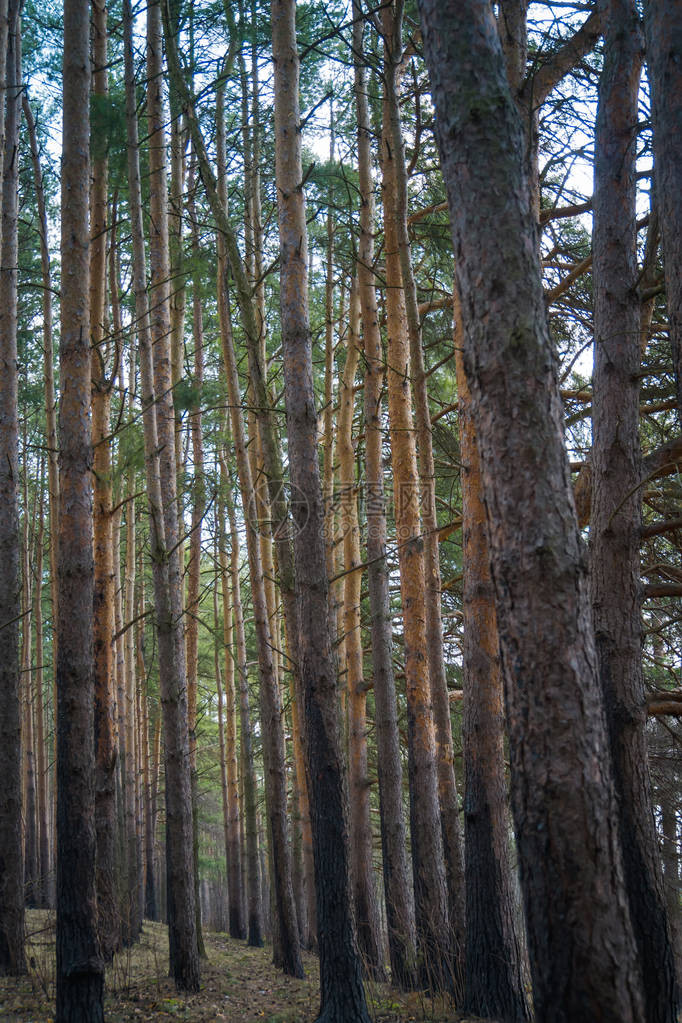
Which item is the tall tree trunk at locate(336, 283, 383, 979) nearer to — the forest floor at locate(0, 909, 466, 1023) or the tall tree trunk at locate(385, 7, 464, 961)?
the forest floor at locate(0, 909, 466, 1023)

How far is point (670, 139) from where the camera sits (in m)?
4.03

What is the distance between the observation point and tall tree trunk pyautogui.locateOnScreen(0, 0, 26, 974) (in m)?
6.80

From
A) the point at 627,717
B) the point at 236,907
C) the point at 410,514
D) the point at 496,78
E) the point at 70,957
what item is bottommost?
the point at 236,907

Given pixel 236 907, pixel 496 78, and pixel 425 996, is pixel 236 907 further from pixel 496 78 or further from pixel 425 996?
pixel 496 78

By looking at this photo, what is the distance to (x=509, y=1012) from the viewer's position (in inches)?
209

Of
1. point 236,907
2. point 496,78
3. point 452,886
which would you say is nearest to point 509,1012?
point 452,886

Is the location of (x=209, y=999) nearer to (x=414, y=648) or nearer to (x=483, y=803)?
(x=483, y=803)

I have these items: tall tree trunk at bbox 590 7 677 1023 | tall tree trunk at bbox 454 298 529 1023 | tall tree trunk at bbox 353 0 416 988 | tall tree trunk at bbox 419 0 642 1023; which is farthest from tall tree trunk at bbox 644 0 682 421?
tall tree trunk at bbox 353 0 416 988

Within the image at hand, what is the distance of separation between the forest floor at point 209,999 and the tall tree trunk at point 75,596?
0.90 meters

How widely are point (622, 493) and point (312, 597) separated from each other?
2.18 meters

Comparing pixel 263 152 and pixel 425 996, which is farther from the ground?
pixel 263 152

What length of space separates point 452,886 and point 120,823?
24.2 ft

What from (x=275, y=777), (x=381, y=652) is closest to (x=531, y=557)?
(x=381, y=652)

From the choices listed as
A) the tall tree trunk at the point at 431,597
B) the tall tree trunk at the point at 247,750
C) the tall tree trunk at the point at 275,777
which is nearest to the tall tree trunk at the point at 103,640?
the tall tree trunk at the point at 275,777
